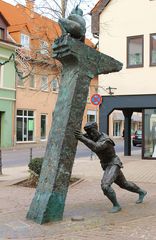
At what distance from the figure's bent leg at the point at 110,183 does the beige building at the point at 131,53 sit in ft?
41.7

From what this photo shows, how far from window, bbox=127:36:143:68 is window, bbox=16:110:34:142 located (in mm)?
17001

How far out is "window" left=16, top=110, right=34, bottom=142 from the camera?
36.6 metres

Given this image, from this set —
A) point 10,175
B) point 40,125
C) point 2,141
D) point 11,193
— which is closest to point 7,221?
point 11,193

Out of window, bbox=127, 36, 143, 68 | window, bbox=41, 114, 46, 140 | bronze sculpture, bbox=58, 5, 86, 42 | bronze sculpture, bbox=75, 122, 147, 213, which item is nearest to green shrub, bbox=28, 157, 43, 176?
bronze sculpture, bbox=75, 122, 147, 213

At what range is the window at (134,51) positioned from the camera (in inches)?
835

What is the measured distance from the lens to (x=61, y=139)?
7656 mm

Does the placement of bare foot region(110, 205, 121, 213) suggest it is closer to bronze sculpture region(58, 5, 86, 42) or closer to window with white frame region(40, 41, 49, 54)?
bronze sculpture region(58, 5, 86, 42)

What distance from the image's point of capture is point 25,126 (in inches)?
1478

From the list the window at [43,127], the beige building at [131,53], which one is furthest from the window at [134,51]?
the window at [43,127]

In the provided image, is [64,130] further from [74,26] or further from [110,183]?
[74,26]

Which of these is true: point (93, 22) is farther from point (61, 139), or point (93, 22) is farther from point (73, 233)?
point (73, 233)

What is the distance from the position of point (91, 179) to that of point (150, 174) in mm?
2520

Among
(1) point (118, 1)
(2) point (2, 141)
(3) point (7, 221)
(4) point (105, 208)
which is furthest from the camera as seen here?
(2) point (2, 141)

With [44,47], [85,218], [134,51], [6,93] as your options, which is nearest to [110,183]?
[85,218]
